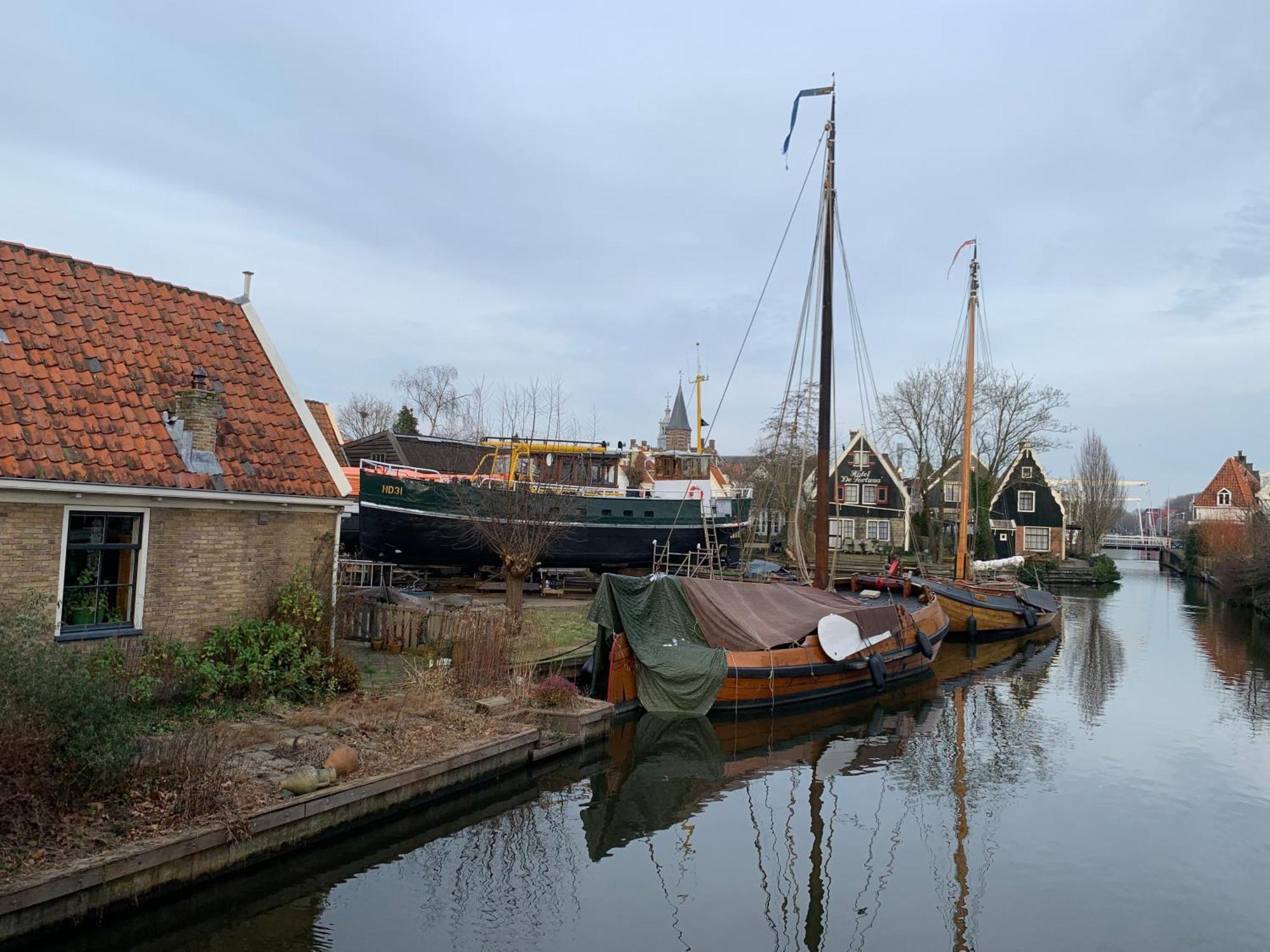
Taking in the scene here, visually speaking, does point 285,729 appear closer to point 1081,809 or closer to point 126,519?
point 126,519

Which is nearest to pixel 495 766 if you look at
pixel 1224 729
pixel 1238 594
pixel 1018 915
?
pixel 1018 915

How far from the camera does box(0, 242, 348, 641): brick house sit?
9.82 metres

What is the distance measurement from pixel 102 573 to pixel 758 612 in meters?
11.3

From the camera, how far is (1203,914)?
29.0 feet

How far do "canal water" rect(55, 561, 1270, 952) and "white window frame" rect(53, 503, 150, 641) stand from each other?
402cm

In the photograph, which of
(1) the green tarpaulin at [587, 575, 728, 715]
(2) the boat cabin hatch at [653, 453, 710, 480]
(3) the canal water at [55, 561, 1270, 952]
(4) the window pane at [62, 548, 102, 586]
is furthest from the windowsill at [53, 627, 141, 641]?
(2) the boat cabin hatch at [653, 453, 710, 480]

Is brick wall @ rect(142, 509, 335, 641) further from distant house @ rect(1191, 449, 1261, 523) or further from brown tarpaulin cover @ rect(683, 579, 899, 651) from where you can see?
distant house @ rect(1191, 449, 1261, 523)

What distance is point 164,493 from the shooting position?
10555 millimetres

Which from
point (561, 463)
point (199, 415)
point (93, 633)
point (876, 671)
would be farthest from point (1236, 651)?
point (93, 633)

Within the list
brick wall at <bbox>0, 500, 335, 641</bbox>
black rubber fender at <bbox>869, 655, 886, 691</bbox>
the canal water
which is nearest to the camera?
the canal water

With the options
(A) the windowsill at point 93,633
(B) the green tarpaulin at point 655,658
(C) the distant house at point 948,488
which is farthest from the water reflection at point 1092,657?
(A) the windowsill at point 93,633

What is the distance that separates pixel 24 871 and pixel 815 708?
1401 centimetres

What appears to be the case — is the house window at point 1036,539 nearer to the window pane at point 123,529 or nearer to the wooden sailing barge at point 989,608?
the wooden sailing barge at point 989,608

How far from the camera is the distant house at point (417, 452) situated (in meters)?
34.3
